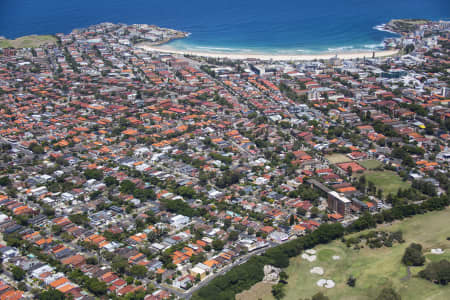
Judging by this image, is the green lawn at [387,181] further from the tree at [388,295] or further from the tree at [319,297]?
the tree at [319,297]

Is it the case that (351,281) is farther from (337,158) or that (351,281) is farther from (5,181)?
(5,181)

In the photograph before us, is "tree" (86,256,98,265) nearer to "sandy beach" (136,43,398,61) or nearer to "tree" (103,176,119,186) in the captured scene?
"tree" (103,176,119,186)

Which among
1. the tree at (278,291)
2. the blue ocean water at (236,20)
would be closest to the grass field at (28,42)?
the blue ocean water at (236,20)

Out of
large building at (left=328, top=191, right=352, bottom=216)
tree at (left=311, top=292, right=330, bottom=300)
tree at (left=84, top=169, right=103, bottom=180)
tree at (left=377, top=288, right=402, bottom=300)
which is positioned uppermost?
tree at (left=84, top=169, right=103, bottom=180)

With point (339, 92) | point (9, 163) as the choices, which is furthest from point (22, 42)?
point (339, 92)

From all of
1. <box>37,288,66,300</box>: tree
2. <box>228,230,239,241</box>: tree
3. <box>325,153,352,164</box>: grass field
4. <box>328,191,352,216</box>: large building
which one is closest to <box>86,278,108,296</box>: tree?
<box>37,288,66,300</box>: tree

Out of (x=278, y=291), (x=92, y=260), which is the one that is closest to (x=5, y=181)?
(x=92, y=260)
